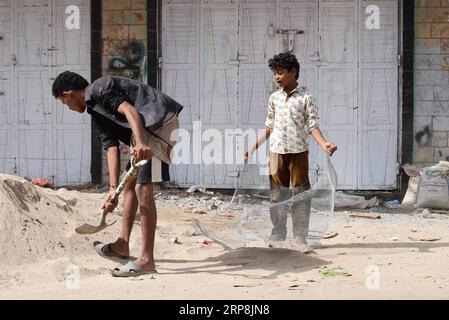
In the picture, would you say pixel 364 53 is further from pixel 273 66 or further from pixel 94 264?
pixel 94 264

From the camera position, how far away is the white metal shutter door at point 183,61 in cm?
A: 1010

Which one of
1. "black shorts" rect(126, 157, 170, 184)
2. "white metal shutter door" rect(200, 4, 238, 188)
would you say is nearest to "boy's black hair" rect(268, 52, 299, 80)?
"black shorts" rect(126, 157, 170, 184)

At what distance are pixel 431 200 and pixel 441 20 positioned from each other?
223cm

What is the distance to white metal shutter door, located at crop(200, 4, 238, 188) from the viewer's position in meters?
10.0

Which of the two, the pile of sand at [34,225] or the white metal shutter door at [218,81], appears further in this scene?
the white metal shutter door at [218,81]

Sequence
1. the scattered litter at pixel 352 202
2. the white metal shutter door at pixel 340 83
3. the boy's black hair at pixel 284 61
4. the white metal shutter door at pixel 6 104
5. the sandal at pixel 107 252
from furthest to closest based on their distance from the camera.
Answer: the white metal shutter door at pixel 6 104 → the white metal shutter door at pixel 340 83 → the scattered litter at pixel 352 202 → the boy's black hair at pixel 284 61 → the sandal at pixel 107 252

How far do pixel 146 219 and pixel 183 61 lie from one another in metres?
5.00

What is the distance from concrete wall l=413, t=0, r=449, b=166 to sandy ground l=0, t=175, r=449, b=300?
7.34ft

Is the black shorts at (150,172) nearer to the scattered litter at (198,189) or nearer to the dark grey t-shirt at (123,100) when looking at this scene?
the dark grey t-shirt at (123,100)

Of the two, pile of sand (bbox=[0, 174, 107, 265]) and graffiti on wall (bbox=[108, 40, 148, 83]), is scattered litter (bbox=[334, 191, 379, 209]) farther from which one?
pile of sand (bbox=[0, 174, 107, 265])

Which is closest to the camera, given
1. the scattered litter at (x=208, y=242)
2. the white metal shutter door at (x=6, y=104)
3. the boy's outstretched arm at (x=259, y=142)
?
the boy's outstretched arm at (x=259, y=142)

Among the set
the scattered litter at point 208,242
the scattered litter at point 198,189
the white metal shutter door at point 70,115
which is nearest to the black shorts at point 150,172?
the scattered litter at point 208,242

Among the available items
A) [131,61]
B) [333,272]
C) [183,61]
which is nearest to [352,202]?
[183,61]

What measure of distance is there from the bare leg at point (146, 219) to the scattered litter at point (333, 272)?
1218 mm
